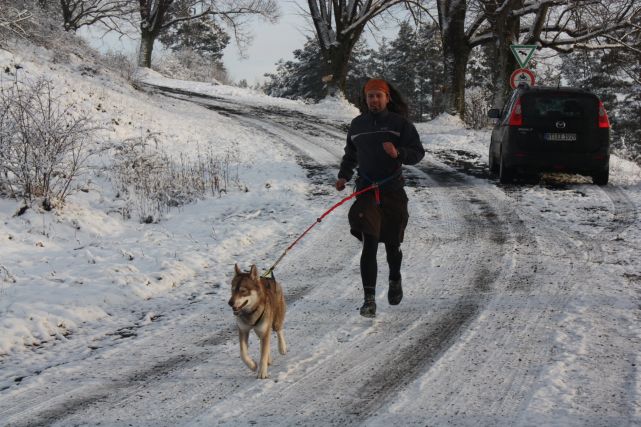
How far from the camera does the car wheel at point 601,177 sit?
35.2 ft

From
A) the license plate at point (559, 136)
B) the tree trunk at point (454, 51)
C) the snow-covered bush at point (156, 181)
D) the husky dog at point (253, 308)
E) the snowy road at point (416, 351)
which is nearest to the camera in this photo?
the snowy road at point (416, 351)

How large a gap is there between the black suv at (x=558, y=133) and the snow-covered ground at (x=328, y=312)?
0.53m

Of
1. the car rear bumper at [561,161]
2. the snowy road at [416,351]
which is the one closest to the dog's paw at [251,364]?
the snowy road at [416,351]

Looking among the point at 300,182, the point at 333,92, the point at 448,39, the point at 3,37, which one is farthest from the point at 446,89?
the point at 3,37

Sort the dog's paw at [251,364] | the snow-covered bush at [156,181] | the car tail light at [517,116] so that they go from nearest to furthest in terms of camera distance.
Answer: the dog's paw at [251,364], the snow-covered bush at [156,181], the car tail light at [517,116]

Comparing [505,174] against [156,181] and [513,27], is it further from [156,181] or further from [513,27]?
[513,27]

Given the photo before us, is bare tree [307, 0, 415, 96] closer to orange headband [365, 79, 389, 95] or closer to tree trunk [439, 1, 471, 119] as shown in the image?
tree trunk [439, 1, 471, 119]

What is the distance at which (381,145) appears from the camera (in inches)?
204

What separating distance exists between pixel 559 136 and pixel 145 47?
31.4 meters

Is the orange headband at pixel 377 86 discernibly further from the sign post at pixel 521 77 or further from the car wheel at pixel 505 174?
the sign post at pixel 521 77

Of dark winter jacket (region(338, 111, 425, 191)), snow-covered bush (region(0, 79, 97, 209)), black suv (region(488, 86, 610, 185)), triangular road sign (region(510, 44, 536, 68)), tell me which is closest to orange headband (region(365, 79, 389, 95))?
dark winter jacket (region(338, 111, 425, 191))

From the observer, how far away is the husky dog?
12.5 feet

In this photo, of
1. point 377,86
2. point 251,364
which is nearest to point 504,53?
point 377,86

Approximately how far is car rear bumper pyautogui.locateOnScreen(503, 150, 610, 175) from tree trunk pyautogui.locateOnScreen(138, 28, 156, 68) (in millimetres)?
30484
